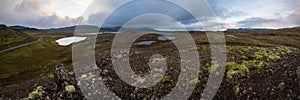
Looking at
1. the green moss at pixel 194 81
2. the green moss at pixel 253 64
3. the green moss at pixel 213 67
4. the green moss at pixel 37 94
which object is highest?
the green moss at pixel 253 64

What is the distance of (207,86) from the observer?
61.3ft

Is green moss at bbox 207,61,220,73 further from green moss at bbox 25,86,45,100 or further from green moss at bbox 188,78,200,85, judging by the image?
green moss at bbox 25,86,45,100

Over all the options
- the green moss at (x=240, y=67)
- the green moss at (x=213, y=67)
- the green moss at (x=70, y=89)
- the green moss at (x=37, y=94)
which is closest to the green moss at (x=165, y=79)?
the green moss at (x=213, y=67)

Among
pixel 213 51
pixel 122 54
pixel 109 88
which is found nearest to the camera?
pixel 109 88

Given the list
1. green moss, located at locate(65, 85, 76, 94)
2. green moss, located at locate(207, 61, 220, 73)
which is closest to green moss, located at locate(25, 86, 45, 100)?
green moss, located at locate(65, 85, 76, 94)

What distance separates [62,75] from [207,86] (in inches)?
496

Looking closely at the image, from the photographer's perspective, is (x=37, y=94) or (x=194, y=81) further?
(x=37, y=94)

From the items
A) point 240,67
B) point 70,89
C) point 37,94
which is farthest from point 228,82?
point 37,94

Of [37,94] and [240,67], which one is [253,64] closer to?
[240,67]

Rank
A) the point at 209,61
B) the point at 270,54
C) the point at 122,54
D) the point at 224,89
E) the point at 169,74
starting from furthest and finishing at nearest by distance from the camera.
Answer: the point at 122,54, the point at 270,54, the point at 209,61, the point at 169,74, the point at 224,89

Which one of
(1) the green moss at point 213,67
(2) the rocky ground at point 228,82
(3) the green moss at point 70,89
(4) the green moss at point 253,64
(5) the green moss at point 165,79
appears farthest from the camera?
(1) the green moss at point 213,67

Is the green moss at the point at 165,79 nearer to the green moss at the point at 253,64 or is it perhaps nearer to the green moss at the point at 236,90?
the green moss at the point at 236,90

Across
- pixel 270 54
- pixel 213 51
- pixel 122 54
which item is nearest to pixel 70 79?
pixel 122 54

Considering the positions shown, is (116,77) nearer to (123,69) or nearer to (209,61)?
(123,69)
